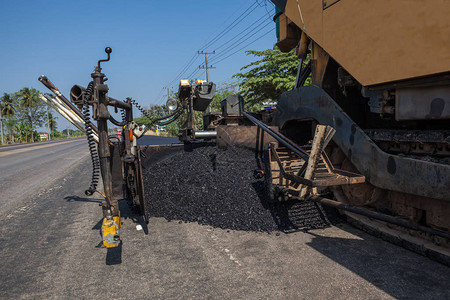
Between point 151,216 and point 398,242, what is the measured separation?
3729mm

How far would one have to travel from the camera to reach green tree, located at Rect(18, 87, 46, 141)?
247ft

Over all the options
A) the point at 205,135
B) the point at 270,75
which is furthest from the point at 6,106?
the point at 205,135

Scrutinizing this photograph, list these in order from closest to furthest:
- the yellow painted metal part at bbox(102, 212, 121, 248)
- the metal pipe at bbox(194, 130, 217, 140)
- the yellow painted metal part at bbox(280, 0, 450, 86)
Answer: the yellow painted metal part at bbox(280, 0, 450, 86) → the yellow painted metal part at bbox(102, 212, 121, 248) → the metal pipe at bbox(194, 130, 217, 140)

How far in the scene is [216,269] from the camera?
3438 millimetres

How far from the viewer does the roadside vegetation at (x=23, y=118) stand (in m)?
59.5

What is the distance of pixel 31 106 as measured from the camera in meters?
78.6

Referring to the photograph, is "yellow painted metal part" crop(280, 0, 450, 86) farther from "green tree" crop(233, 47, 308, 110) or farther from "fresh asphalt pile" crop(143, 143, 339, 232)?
"green tree" crop(233, 47, 308, 110)

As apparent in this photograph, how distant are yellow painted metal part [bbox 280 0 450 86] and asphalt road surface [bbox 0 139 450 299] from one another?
1942mm

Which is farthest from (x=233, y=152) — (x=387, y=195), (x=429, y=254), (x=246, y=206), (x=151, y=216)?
(x=429, y=254)

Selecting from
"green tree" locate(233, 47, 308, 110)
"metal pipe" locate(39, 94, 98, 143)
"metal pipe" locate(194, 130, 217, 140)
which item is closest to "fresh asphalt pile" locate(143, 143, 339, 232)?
"metal pipe" locate(194, 130, 217, 140)

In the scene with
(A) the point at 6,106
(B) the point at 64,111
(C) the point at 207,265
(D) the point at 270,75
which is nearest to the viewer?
(C) the point at 207,265

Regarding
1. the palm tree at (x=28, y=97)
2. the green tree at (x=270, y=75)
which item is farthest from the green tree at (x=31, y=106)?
the green tree at (x=270, y=75)

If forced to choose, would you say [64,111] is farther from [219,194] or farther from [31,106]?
[31,106]

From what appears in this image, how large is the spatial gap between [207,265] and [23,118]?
93743 mm
